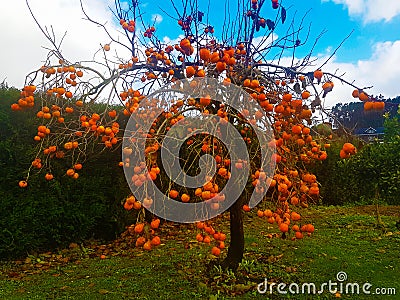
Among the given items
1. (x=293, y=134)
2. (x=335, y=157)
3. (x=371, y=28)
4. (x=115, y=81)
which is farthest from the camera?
(x=335, y=157)

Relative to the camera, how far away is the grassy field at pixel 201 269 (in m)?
2.91

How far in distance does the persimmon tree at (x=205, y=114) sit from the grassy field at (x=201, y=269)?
374mm

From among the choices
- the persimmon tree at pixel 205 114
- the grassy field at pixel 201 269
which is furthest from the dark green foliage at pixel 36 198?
the persimmon tree at pixel 205 114

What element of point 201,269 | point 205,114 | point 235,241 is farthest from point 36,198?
point 205,114

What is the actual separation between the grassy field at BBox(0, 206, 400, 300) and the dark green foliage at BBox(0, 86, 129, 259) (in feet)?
0.77

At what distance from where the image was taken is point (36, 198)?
14.3ft

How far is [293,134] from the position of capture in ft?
7.00

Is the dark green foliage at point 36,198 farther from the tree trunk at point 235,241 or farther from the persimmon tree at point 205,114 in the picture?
the tree trunk at point 235,241

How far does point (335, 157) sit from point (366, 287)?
19.1ft

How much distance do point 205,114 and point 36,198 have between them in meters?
3.00

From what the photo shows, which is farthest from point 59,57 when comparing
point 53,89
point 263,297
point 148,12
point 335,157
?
point 335,157

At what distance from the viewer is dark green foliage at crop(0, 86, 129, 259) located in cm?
420

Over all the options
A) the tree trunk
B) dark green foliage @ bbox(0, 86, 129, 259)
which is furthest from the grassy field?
dark green foliage @ bbox(0, 86, 129, 259)

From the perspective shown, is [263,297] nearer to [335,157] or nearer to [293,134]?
[293,134]
